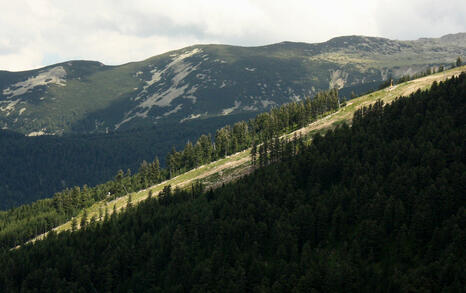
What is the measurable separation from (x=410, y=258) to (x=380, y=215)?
16251 millimetres

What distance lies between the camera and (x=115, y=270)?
12138 centimetres

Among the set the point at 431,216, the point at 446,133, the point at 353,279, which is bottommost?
the point at 353,279

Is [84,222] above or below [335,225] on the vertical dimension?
below

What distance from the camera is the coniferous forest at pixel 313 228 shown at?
85.7m

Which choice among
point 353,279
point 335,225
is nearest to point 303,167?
point 335,225

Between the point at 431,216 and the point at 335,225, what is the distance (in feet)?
72.0

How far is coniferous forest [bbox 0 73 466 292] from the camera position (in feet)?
281

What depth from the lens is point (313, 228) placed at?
107m

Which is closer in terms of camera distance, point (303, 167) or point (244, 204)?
point (244, 204)

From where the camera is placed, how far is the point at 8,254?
154 m

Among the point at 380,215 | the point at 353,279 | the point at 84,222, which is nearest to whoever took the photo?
the point at 353,279

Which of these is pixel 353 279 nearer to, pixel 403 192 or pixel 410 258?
pixel 410 258

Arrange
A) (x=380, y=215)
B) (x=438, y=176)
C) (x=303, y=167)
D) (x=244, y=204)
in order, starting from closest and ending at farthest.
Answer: (x=380, y=215) < (x=438, y=176) < (x=244, y=204) < (x=303, y=167)

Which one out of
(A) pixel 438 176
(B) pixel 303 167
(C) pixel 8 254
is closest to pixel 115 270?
(C) pixel 8 254
